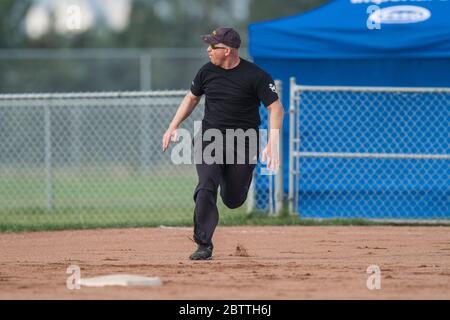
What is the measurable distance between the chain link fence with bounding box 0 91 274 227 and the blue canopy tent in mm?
1570

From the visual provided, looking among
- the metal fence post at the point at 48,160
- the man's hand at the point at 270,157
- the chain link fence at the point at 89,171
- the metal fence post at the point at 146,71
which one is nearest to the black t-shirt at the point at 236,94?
the man's hand at the point at 270,157

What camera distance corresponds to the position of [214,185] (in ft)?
31.0

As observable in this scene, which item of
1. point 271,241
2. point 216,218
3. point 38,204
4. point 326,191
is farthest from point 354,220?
point 38,204

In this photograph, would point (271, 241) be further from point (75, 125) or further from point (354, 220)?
point (75, 125)

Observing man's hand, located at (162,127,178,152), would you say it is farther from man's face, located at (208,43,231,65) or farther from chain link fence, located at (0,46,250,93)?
chain link fence, located at (0,46,250,93)

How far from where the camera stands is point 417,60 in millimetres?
14000

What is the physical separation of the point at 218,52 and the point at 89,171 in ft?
34.4

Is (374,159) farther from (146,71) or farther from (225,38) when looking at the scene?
(146,71)

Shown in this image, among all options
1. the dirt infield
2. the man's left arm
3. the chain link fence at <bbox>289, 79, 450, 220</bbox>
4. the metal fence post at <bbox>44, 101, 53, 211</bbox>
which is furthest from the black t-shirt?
the metal fence post at <bbox>44, 101, 53, 211</bbox>

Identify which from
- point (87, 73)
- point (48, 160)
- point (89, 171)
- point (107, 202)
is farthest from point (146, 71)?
point (48, 160)

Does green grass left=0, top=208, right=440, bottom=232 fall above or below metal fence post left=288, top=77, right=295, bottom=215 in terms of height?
below

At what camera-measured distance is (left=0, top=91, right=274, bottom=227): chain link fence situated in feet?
48.3

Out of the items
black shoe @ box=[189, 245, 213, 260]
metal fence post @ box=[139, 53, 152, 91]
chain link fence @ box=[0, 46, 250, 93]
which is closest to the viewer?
black shoe @ box=[189, 245, 213, 260]

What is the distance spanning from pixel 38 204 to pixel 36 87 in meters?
13.3
